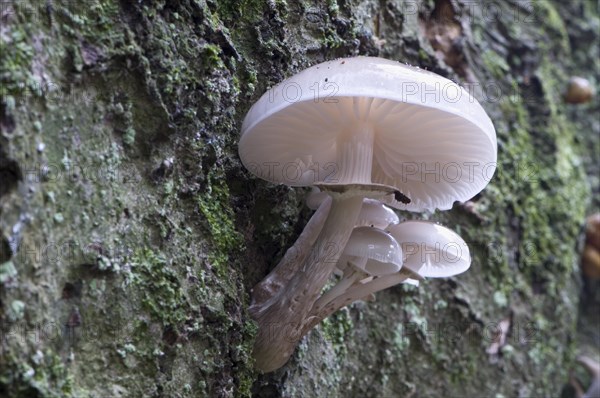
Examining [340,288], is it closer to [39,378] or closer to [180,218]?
[180,218]

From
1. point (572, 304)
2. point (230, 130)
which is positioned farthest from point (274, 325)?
point (572, 304)

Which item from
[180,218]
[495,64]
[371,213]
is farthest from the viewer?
[495,64]

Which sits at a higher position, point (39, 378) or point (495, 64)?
point (39, 378)

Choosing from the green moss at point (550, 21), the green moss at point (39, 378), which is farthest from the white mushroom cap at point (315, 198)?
the green moss at point (550, 21)

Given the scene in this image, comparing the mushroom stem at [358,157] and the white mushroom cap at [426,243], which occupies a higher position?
the mushroom stem at [358,157]

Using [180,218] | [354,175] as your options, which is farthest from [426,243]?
[180,218]

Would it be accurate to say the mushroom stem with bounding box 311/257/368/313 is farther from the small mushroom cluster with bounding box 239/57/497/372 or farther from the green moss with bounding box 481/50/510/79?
the green moss with bounding box 481/50/510/79

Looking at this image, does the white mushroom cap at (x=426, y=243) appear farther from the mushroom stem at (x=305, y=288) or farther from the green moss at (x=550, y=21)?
the green moss at (x=550, y=21)
